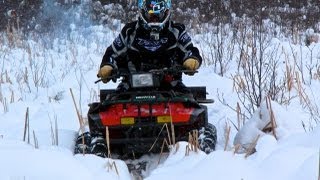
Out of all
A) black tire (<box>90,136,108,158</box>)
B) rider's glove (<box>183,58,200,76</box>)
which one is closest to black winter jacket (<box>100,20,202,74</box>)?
rider's glove (<box>183,58,200,76</box>)

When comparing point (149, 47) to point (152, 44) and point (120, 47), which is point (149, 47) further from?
point (120, 47)

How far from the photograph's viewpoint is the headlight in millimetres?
4175

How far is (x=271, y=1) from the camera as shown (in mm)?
15523

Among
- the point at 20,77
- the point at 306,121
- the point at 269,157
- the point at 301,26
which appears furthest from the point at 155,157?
the point at 301,26

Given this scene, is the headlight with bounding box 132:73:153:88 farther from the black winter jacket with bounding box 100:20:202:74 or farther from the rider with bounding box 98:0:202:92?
the black winter jacket with bounding box 100:20:202:74

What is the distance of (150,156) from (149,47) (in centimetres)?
120

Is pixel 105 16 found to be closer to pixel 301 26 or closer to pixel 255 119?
pixel 301 26

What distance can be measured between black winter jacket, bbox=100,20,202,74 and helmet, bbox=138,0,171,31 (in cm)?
13

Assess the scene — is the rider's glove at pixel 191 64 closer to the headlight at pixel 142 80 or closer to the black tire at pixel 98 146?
the headlight at pixel 142 80

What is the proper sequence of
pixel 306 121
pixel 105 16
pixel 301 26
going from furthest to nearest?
pixel 105 16 → pixel 301 26 → pixel 306 121

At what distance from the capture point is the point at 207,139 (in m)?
4.00

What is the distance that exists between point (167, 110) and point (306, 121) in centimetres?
111

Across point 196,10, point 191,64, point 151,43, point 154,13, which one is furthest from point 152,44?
point 196,10

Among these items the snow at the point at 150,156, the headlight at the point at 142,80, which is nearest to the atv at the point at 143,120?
the headlight at the point at 142,80
